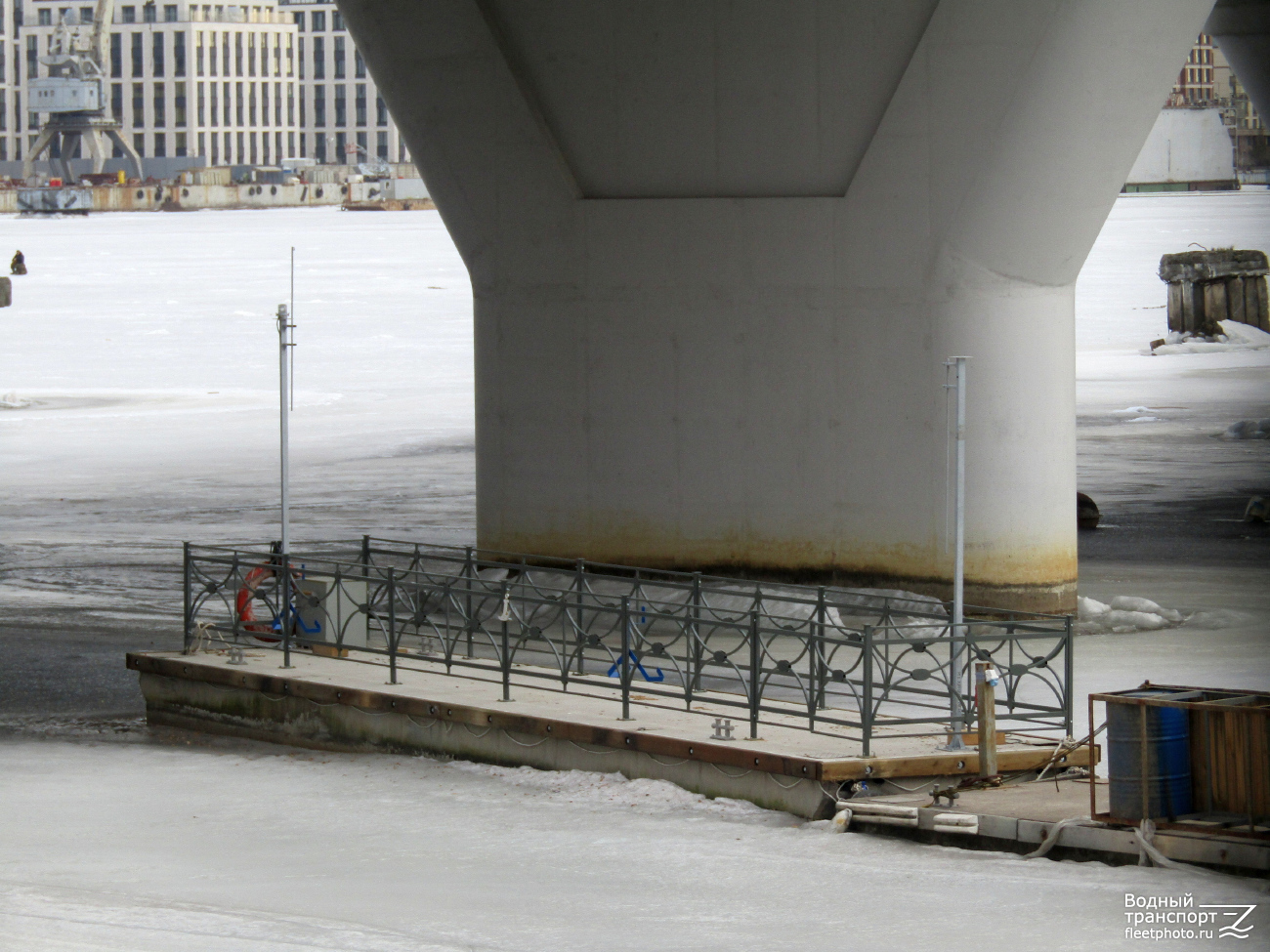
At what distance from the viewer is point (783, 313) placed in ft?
64.5

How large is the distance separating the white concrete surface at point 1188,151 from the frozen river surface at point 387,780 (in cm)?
11095

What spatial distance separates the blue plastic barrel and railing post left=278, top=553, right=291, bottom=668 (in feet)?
23.5

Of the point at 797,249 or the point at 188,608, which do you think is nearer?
the point at 188,608

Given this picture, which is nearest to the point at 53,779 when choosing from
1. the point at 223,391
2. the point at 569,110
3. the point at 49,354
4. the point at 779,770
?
the point at 779,770

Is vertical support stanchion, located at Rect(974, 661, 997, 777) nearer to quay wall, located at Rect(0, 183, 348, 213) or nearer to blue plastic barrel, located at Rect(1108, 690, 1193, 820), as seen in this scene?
blue plastic barrel, located at Rect(1108, 690, 1193, 820)

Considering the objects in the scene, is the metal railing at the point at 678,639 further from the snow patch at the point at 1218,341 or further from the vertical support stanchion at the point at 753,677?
the snow patch at the point at 1218,341

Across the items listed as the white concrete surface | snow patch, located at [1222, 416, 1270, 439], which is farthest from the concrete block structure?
the white concrete surface

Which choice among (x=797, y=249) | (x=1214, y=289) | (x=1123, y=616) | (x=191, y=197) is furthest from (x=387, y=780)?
(x=191, y=197)

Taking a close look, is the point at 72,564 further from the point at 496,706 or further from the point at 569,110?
the point at 496,706

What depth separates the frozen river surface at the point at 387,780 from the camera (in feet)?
34.1

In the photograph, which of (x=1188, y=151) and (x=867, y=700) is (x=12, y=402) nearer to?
(x=867, y=700)

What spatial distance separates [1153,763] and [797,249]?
9242mm

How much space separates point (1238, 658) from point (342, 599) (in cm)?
759

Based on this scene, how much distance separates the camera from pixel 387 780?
14.0 m
